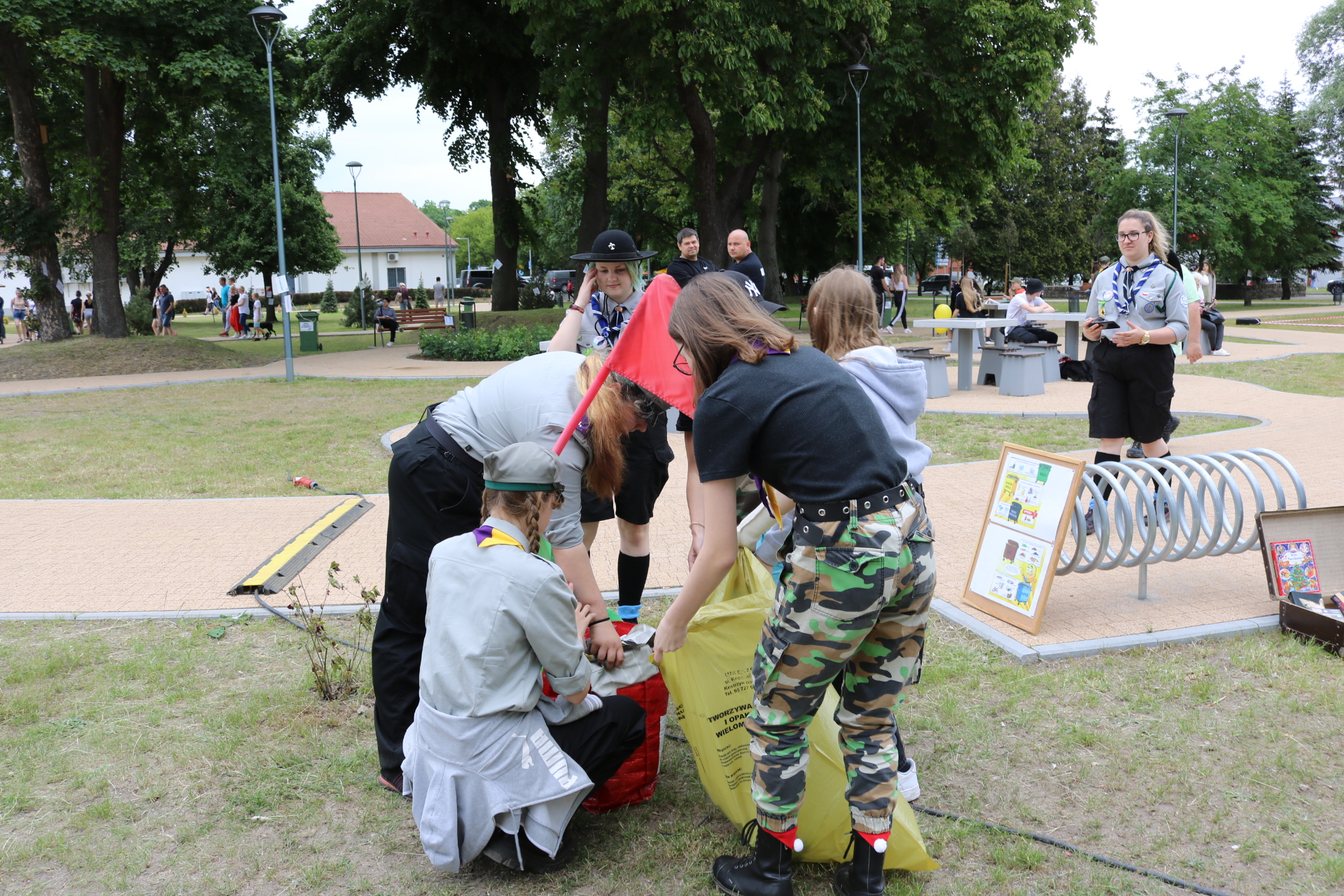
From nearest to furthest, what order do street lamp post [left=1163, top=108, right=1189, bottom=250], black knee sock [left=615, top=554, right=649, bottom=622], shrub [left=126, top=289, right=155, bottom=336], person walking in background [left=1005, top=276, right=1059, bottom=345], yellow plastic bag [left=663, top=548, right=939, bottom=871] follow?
yellow plastic bag [left=663, top=548, right=939, bottom=871] → black knee sock [left=615, top=554, right=649, bottom=622] → person walking in background [left=1005, top=276, right=1059, bottom=345] → street lamp post [left=1163, top=108, right=1189, bottom=250] → shrub [left=126, top=289, right=155, bottom=336]

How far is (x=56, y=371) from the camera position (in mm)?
20703

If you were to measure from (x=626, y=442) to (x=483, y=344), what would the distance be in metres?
17.9

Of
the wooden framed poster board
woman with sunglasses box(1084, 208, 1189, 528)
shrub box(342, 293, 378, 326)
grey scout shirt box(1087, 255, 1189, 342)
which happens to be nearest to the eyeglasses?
the wooden framed poster board

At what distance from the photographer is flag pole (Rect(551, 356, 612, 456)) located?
3.17 meters

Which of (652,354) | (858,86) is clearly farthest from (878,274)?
(652,354)

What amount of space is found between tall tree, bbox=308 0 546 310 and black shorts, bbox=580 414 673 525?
23.1 meters

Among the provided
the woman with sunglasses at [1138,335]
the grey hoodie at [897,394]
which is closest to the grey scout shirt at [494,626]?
the grey hoodie at [897,394]

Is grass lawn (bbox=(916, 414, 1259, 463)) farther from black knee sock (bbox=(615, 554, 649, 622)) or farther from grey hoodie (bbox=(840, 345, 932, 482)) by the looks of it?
grey hoodie (bbox=(840, 345, 932, 482))

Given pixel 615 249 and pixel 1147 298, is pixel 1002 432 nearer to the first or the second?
pixel 1147 298

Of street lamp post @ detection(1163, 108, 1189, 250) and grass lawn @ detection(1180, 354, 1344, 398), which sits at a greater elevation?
street lamp post @ detection(1163, 108, 1189, 250)

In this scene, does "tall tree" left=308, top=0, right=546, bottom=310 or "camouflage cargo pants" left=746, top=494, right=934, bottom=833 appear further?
"tall tree" left=308, top=0, right=546, bottom=310

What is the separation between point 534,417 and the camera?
10.9ft

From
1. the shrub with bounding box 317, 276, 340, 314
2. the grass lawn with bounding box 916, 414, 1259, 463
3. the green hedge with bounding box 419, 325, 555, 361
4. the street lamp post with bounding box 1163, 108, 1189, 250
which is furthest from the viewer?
the shrub with bounding box 317, 276, 340, 314

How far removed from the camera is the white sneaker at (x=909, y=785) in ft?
11.3
